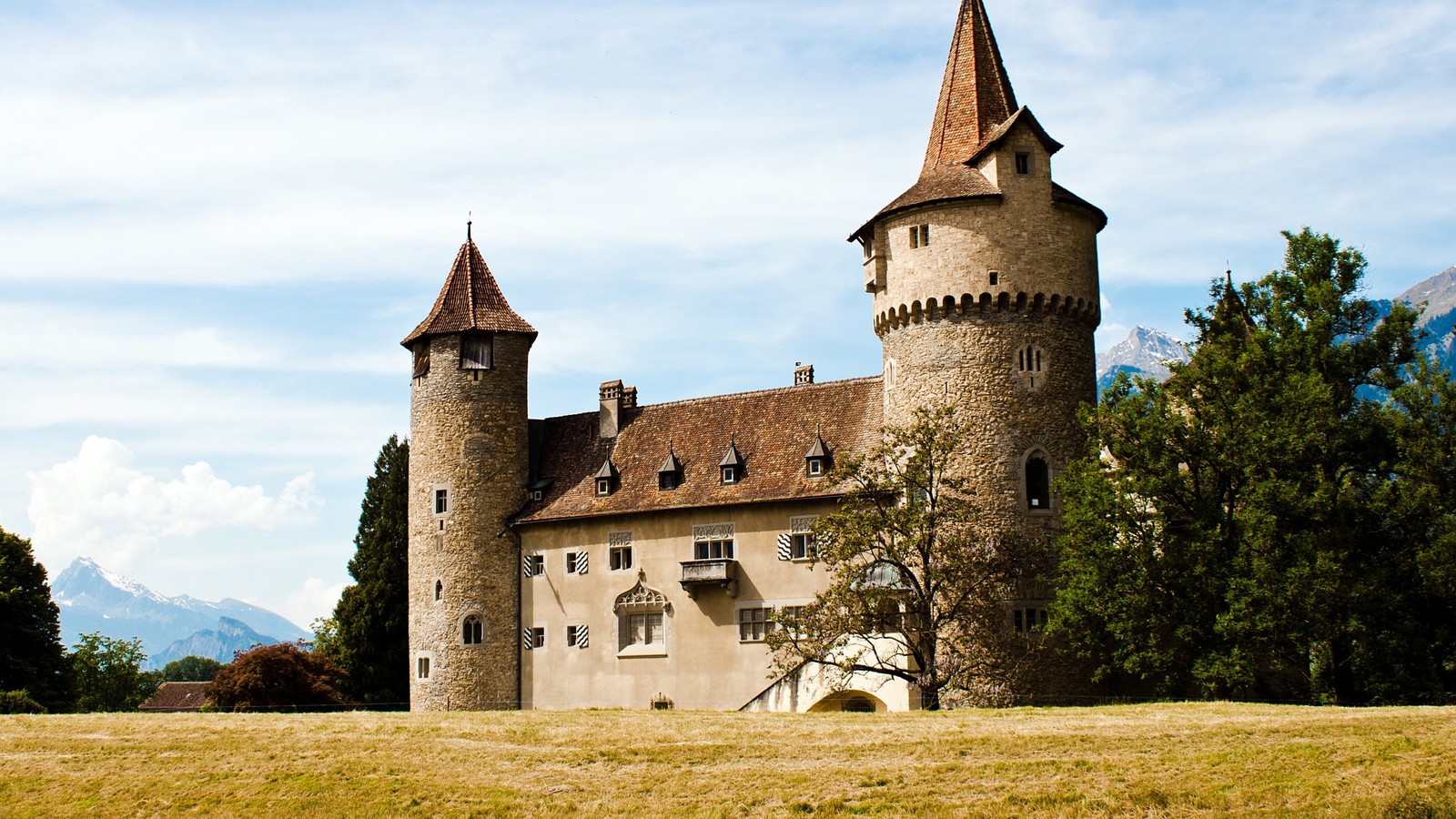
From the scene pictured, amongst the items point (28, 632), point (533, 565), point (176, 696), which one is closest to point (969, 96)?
A: point (533, 565)

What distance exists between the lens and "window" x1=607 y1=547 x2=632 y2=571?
162 feet

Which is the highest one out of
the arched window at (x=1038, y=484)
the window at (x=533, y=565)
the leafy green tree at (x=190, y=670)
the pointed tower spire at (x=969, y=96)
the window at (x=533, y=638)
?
the pointed tower spire at (x=969, y=96)

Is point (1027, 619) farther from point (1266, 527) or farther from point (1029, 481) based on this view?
point (1266, 527)

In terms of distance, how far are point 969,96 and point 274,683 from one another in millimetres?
34365

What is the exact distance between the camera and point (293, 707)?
57.4 meters

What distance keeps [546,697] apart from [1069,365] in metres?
20.5

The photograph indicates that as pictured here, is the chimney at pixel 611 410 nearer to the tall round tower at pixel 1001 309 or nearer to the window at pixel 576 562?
the window at pixel 576 562

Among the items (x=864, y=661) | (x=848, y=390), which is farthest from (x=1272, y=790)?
(x=848, y=390)

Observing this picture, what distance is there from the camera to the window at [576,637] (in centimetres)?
4947

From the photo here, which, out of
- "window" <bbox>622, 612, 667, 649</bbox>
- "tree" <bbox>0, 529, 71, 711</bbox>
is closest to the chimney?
"window" <bbox>622, 612, 667, 649</bbox>

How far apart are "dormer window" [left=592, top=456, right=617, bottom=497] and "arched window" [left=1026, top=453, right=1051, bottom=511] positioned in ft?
49.3

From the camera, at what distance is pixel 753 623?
153 ft

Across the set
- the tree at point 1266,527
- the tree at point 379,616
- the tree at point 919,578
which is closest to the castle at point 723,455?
the tree at point 919,578

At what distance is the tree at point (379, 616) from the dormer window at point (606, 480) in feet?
34.6
